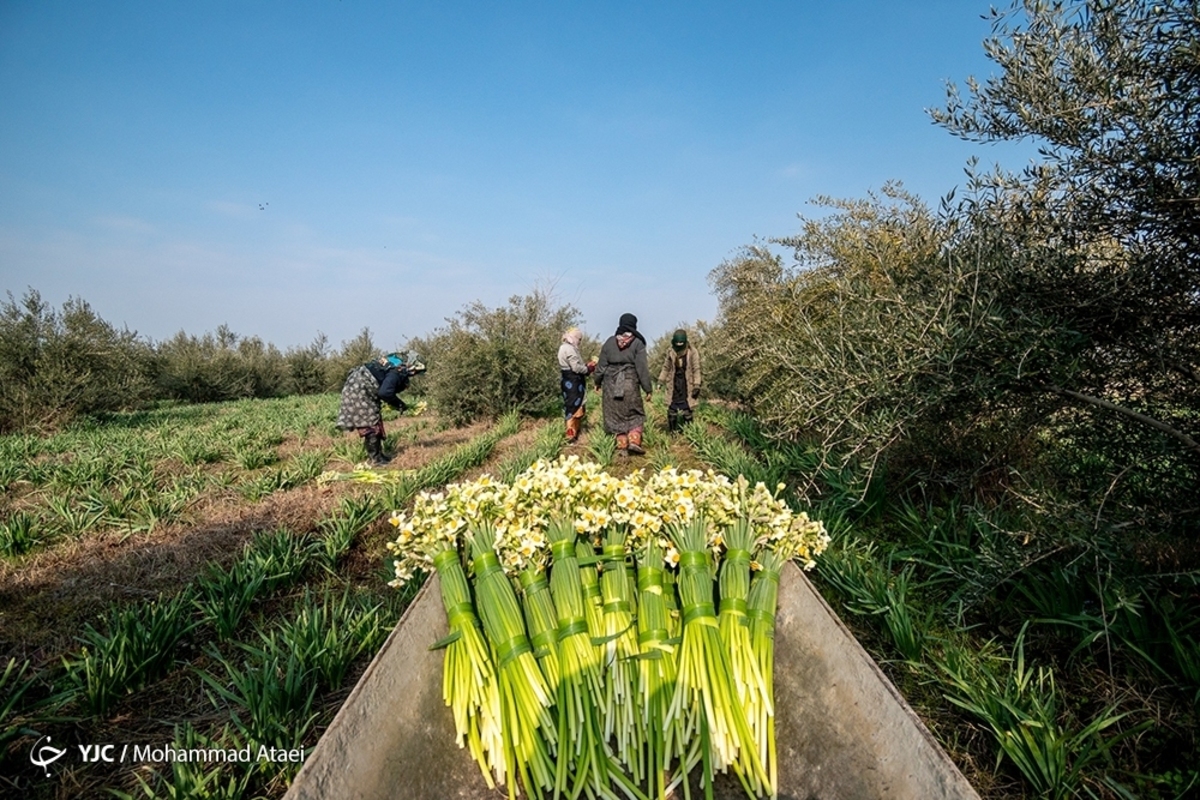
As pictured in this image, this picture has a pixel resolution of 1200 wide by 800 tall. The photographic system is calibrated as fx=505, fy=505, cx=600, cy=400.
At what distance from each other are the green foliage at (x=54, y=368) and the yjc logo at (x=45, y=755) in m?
12.9

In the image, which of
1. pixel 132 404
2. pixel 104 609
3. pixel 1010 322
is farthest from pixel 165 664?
pixel 132 404

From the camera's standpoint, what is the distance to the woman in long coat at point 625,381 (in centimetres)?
705

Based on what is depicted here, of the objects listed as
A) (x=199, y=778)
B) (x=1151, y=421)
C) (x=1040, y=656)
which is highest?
(x=1151, y=421)

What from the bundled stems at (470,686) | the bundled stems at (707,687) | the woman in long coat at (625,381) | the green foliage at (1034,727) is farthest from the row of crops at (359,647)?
the woman in long coat at (625,381)

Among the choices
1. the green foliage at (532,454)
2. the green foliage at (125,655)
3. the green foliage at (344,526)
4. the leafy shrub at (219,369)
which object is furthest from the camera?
the leafy shrub at (219,369)

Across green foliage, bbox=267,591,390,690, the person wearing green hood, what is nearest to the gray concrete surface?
green foliage, bbox=267,591,390,690

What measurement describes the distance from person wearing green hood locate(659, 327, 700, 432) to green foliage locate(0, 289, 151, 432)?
43.1 ft

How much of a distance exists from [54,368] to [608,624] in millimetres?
15402

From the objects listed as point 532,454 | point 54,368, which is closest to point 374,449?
point 532,454

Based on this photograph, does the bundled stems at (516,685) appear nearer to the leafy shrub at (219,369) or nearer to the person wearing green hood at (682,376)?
the person wearing green hood at (682,376)

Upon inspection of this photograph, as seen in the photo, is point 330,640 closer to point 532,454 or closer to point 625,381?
point 532,454

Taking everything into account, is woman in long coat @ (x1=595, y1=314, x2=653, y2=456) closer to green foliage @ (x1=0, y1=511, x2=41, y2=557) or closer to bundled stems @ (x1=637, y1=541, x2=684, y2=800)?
bundled stems @ (x1=637, y1=541, x2=684, y2=800)

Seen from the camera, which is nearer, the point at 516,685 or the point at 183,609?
the point at 516,685

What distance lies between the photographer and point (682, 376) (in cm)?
864
